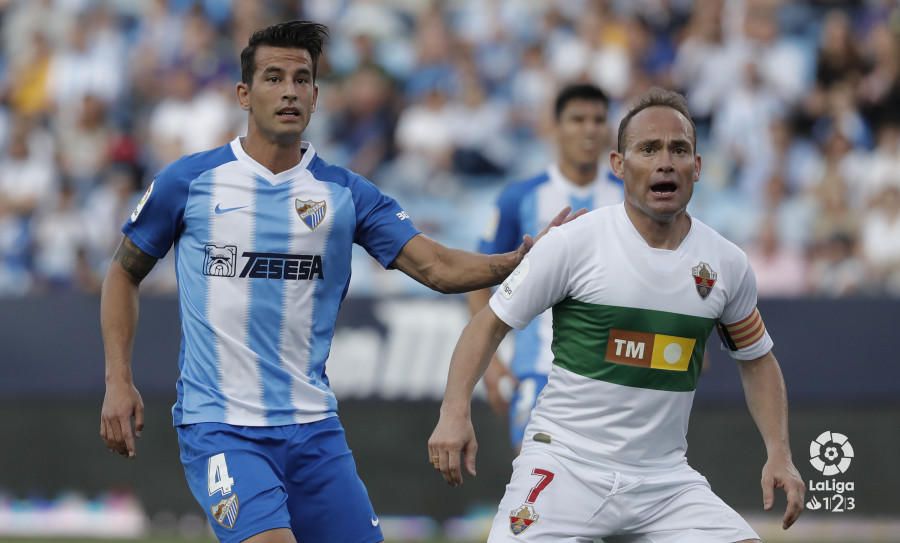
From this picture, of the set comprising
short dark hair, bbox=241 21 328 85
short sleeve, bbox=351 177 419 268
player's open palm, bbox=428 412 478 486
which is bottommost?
player's open palm, bbox=428 412 478 486

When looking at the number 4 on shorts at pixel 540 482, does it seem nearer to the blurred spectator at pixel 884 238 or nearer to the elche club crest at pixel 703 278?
the elche club crest at pixel 703 278

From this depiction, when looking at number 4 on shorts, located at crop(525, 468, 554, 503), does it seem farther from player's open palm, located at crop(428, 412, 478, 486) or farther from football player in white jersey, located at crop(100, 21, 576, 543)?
football player in white jersey, located at crop(100, 21, 576, 543)

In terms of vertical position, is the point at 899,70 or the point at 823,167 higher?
the point at 899,70

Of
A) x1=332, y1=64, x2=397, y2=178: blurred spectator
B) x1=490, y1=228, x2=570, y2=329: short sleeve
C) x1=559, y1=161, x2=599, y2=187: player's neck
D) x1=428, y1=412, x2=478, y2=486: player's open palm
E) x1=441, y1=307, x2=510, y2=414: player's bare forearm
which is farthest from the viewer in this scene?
x1=332, y1=64, x2=397, y2=178: blurred spectator

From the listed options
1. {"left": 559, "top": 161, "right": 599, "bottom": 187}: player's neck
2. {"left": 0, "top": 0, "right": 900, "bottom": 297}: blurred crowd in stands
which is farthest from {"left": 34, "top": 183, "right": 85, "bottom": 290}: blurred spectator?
{"left": 559, "top": 161, "right": 599, "bottom": 187}: player's neck

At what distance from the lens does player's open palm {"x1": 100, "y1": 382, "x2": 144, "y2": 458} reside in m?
5.73

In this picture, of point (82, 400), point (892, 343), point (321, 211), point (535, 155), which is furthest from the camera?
point (535, 155)

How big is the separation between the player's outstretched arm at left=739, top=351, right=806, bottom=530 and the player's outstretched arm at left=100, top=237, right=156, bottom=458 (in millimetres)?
2476

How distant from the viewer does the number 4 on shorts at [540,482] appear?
5254 mm

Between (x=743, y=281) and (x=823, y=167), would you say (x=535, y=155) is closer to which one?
(x=823, y=167)

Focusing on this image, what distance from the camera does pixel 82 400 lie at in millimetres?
11891

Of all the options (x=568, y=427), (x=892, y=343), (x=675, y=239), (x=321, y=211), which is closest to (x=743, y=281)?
(x=675, y=239)

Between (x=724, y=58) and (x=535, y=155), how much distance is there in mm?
2181

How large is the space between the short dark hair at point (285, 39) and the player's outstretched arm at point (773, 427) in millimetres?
2253
